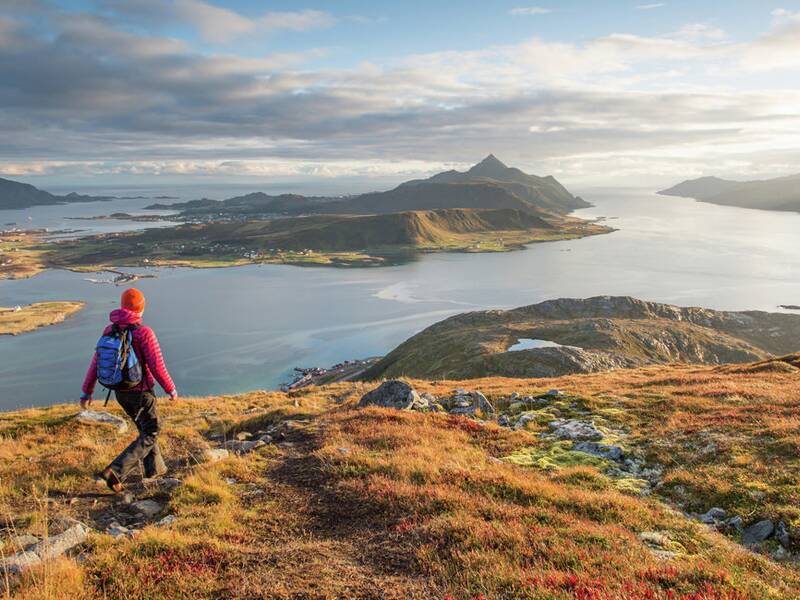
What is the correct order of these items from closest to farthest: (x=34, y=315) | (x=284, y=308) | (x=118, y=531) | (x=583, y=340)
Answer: (x=118, y=531), (x=583, y=340), (x=34, y=315), (x=284, y=308)

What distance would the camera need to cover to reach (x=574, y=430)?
59.0ft

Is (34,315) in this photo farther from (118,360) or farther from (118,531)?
(118,531)

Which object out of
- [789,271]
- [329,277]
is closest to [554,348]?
[329,277]

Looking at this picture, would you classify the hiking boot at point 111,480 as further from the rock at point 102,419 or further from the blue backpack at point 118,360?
the rock at point 102,419

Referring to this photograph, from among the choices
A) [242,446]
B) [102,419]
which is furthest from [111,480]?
[102,419]

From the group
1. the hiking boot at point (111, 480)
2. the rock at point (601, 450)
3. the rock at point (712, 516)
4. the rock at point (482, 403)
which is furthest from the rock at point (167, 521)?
the rock at point (482, 403)

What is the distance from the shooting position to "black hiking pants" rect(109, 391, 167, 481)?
10.7 meters

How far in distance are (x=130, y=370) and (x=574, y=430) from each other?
1509 centimetres

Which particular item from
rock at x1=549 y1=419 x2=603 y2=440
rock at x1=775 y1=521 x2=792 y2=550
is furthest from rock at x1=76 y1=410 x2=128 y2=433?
rock at x1=775 y1=521 x2=792 y2=550

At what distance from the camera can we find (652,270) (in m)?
193

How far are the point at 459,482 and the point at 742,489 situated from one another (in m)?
6.88

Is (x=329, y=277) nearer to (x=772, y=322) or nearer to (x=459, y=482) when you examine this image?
(x=772, y=322)

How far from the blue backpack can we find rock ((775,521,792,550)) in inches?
531

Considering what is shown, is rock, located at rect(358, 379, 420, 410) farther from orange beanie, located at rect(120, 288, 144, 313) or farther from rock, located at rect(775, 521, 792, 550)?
rock, located at rect(775, 521, 792, 550)
